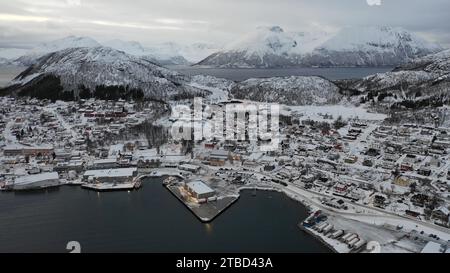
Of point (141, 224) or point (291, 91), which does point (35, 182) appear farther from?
point (291, 91)

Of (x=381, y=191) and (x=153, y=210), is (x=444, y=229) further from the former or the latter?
(x=153, y=210)

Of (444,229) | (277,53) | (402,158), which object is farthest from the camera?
(277,53)

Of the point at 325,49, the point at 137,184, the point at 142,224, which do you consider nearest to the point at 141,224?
the point at 142,224

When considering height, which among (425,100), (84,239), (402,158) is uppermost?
(425,100)

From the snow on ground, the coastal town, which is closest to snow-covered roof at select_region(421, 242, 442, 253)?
the coastal town

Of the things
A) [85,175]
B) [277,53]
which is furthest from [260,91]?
[277,53]

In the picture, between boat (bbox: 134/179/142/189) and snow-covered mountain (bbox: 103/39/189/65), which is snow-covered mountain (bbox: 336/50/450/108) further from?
snow-covered mountain (bbox: 103/39/189/65)

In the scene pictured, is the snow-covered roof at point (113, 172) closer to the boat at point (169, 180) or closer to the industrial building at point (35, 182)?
the industrial building at point (35, 182)
